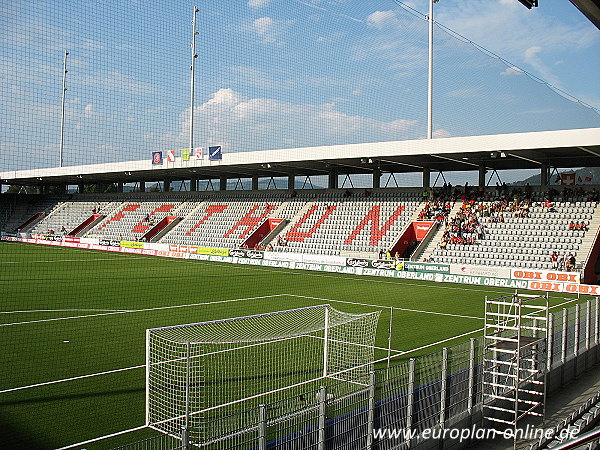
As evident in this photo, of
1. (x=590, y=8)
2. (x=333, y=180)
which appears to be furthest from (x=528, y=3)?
(x=333, y=180)

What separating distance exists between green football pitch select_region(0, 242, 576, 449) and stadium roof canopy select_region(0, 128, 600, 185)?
694 cm

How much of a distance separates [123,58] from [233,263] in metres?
24.0

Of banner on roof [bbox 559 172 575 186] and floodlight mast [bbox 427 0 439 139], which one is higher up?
floodlight mast [bbox 427 0 439 139]

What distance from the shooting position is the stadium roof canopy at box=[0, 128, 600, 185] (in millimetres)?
26422

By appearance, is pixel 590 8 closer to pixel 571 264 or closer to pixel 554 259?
pixel 571 264

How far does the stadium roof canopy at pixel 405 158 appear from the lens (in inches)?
1040

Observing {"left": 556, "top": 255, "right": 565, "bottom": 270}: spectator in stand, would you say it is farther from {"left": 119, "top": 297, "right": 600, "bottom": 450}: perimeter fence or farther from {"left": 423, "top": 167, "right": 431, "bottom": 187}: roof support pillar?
{"left": 119, "top": 297, "right": 600, "bottom": 450}: perimeter fence

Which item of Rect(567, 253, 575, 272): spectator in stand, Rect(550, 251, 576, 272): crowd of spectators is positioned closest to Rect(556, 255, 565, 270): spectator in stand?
Rect(550, 251, 576, 272): crowd of spectators

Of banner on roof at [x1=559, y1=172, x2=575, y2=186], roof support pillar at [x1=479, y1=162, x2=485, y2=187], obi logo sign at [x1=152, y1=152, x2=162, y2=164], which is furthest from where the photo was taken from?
obi logo sign at [x1=152, y1=152, x2=162, y2=164]

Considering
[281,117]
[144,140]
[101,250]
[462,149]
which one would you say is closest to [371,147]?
[462,149]

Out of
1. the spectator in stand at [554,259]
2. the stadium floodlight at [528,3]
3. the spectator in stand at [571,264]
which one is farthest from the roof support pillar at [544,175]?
the stadium floodlight at [528,3]

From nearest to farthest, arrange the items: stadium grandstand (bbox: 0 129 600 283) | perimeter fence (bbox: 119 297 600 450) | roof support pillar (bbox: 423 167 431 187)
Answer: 1. perimeter fence (bbox: 119 297 600 450)
2. stadium grandstand (bbox: 0 129 600 283)
3. roof support pillar (bbox: 423 167 431 187)

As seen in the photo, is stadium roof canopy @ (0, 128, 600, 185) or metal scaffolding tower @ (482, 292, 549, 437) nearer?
metal scaffolding tower @ (482, 292, 549, 437)

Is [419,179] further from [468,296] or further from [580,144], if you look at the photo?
[468,296]
